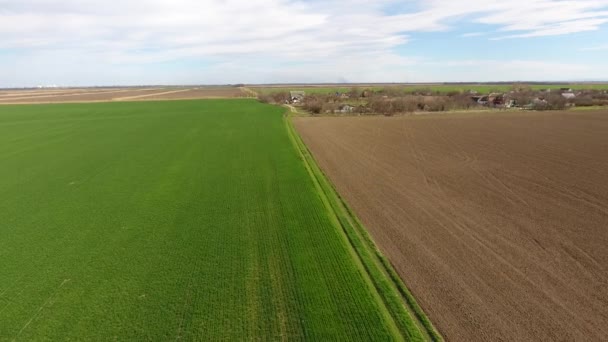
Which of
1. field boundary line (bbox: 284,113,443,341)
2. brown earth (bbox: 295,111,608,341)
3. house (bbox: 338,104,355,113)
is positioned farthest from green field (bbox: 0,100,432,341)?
house (bbox: 338,104,355,113)

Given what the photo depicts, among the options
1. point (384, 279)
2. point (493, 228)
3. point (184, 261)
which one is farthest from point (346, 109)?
point (184, 261)

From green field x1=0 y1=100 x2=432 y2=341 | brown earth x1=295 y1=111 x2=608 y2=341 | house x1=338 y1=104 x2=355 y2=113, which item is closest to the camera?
green field x1=0 y1=100 x2=432 y2=341

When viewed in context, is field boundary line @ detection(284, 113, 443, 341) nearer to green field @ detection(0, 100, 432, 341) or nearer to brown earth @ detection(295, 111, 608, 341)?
green field @ detection(0, 100, 432, 341)

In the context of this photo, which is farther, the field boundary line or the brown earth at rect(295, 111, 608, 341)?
the brown earth at rect(295, 111, 608, 341)

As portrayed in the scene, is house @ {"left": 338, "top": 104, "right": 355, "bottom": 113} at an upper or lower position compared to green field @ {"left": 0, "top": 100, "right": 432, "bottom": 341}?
upper

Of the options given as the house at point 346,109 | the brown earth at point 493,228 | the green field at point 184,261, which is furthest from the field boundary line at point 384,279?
the house at point 346,109

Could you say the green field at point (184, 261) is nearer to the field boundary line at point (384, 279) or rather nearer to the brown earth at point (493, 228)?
the field boundary line at point (384, 279)
